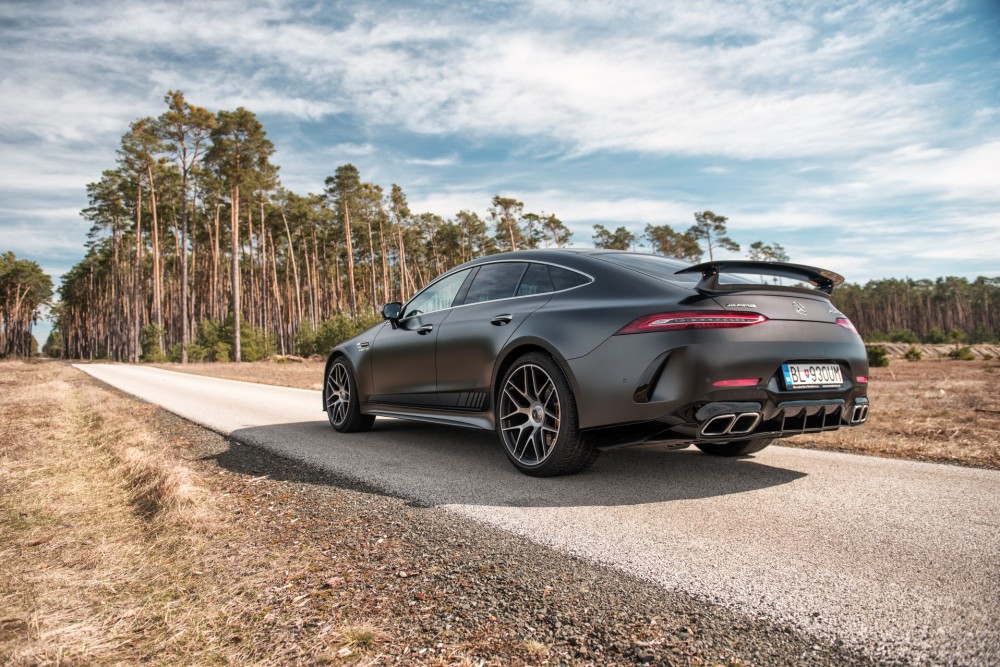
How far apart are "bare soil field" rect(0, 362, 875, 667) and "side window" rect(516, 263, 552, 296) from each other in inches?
66.2

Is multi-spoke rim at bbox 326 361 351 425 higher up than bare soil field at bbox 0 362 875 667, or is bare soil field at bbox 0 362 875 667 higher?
multi-spoke rim at bbox 326 361 351 425

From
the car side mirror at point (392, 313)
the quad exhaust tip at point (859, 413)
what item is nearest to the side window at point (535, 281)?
the car side mirror at point (392, 313)

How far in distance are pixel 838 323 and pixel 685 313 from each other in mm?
1170

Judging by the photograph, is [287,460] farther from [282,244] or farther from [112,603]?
[282,244]

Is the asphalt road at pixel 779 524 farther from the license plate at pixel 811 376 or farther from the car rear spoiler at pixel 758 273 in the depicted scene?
the car rear spoiler at pixel 758 273

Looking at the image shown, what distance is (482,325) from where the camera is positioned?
434 cm

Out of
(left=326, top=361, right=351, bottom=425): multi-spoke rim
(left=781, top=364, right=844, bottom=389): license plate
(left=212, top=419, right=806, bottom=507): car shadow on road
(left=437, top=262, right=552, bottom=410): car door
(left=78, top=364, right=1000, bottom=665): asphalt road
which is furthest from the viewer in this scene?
(left=326, top=361, right=351, bottom=425): multi-spoke rim

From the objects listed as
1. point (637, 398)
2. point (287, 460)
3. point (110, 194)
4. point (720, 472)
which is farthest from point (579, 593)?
point (110, 194)

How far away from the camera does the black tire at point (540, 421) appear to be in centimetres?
354

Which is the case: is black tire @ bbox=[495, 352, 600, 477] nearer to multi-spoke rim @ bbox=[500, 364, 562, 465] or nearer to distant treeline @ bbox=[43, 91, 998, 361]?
multi-spoke rim @ bbox=[500, 364, 562, 465]

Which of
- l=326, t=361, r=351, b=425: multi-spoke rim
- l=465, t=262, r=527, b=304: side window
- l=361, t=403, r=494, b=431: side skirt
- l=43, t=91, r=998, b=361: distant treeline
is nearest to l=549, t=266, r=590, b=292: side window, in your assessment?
l=465, t=262, r=527, b=304: side window

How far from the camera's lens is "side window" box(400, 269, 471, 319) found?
199 inches

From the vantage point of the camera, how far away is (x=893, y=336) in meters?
61.6

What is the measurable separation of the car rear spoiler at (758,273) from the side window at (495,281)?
1.25 meters
